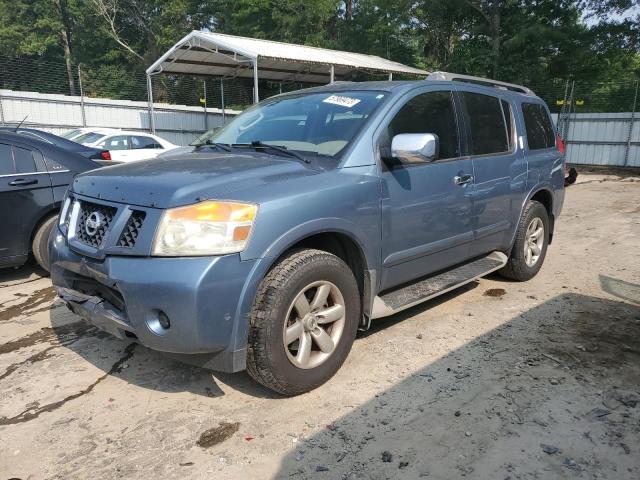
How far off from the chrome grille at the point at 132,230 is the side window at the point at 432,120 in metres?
1.65

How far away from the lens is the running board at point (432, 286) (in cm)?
337

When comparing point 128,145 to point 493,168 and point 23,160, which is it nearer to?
point 23,160

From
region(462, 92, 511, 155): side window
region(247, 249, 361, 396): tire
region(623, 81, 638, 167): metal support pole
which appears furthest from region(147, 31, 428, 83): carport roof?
region(247, 249, 361, 396): tire

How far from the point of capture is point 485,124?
14.0ft

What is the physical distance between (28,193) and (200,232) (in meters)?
3.50

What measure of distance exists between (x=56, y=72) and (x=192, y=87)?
6.67 m

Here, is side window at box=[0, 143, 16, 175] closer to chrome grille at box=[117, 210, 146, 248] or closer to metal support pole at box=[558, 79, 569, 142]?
chrome grille at box=[117, 210, 146, 248]

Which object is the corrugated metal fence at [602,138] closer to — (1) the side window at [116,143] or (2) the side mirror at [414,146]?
(1) the side window at [116,143]

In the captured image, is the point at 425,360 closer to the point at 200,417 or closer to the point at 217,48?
the point at 200,417

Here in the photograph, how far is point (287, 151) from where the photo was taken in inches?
131

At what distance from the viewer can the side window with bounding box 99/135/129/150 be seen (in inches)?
489

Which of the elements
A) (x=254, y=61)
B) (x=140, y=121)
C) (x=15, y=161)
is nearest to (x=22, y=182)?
(x=15, y=161)

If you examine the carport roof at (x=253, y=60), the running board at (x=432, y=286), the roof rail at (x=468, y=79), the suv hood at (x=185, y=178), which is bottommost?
the running board at (x=432, y=286)

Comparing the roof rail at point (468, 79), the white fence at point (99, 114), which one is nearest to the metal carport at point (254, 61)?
the white fence at point (99, 114)
